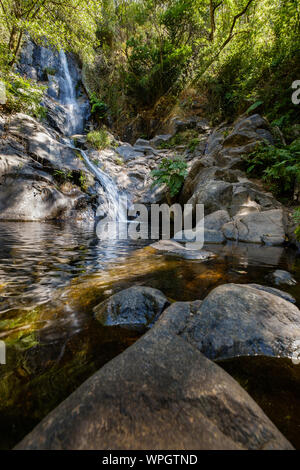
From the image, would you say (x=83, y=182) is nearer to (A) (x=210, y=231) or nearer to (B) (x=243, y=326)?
(A) (x=210, y=231)

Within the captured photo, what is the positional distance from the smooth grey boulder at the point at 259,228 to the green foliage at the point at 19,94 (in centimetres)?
999

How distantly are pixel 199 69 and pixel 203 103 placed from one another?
92.6 inches

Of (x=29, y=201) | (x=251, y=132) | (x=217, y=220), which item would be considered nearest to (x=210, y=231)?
(x=217, y=220)

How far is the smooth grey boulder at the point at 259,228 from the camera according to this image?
498 cm

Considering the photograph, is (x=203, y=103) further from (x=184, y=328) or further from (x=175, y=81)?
(x=184, y=328)

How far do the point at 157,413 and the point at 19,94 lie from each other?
1180 cm

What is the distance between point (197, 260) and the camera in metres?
3.60

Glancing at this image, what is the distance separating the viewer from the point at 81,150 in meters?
10.8

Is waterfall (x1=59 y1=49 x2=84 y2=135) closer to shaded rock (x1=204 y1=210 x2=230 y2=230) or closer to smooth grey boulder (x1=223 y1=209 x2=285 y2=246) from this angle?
shaded rock (x1=204 y1=210 x2=230 y2=230)

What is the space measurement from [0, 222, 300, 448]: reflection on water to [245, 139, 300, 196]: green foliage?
2879 mm

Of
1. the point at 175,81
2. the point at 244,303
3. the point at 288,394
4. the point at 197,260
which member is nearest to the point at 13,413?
the point at 288,394

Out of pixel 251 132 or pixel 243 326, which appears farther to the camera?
pixel 251 132

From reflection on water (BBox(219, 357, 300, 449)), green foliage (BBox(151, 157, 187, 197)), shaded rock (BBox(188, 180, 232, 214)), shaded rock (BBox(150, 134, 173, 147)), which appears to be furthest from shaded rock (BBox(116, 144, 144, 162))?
reflection on water (BBox(219, 357, 300, 449))

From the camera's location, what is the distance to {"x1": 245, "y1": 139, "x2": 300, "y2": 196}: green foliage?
6.18m
